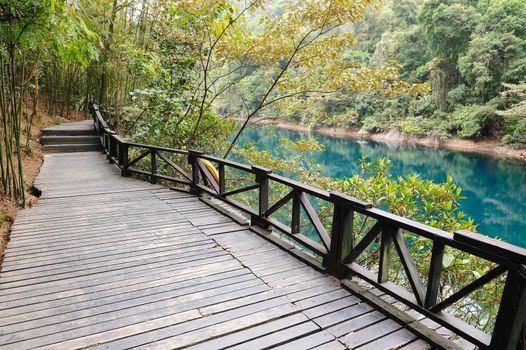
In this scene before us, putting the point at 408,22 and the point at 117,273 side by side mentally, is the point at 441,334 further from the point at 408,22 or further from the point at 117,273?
the point at 408,22

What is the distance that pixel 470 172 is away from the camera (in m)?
21.5

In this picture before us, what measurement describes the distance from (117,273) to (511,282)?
3.13 meters

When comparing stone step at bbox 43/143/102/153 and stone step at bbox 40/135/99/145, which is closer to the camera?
stone step at bbox 43/143/102/153

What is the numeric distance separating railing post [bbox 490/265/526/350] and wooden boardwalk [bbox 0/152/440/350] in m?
0.51

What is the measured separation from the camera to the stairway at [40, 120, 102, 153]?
398 inches

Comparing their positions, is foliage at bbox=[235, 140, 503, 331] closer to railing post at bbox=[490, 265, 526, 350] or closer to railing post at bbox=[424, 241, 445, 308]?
railing post at bbox=[424, 241, 445, 308]

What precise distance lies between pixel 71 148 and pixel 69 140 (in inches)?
15.5

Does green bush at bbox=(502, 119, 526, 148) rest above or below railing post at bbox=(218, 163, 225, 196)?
below

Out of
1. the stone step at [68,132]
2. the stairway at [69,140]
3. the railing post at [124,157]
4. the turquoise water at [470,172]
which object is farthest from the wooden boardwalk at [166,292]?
the stone step at [68,132]

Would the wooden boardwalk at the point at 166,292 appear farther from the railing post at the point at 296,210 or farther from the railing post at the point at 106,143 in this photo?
the railing post at the point at 106,143

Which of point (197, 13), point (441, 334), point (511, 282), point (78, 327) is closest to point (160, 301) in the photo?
point (78, 327)

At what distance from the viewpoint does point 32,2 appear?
3.72 meters

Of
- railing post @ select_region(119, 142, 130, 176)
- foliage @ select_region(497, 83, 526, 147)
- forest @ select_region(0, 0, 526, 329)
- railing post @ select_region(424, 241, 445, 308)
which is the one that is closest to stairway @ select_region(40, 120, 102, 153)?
forest @ select_region(0, 0, 526, 329)

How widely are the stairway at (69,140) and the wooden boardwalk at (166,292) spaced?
5.94m
